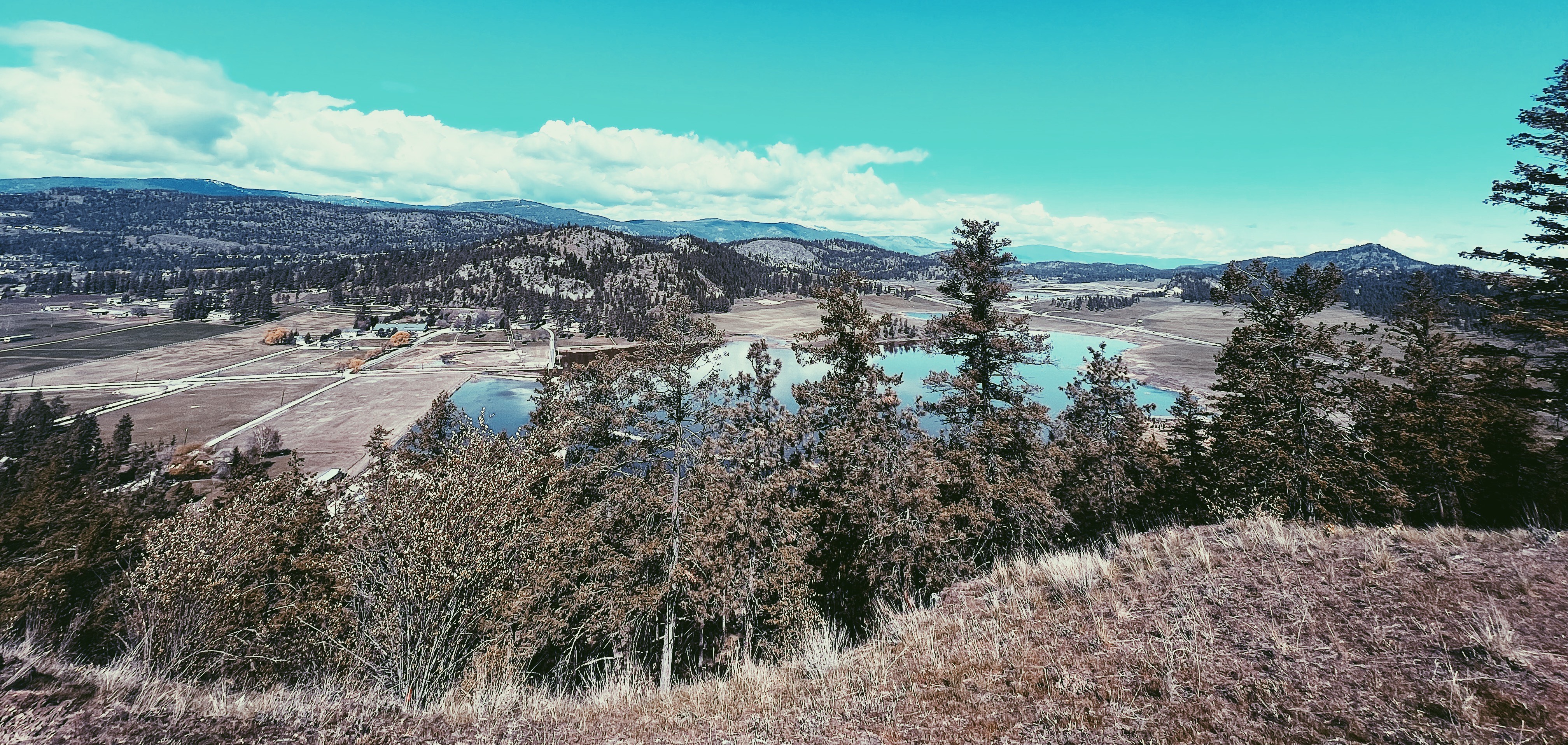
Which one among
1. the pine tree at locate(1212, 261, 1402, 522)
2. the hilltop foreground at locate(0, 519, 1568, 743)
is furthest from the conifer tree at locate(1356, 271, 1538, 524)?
the hilltop foreground at locate(0, 519, 1568, 743)

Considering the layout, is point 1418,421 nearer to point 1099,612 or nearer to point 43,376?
point 1099,612

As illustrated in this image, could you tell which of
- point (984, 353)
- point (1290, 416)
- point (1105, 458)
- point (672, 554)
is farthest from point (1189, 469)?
point (672, 554)

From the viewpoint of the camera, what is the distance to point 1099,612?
8211 millimetres

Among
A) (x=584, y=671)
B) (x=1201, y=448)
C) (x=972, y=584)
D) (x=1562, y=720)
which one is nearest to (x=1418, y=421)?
(x=1201, y=448)

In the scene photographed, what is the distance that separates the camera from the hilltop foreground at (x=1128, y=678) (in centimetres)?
528

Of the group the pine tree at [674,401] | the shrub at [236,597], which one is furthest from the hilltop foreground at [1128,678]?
the shrub at [236,597]

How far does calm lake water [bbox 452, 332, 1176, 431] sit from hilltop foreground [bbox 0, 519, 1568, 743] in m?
42.9

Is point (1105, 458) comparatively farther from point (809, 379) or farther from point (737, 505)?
point (809, 379)

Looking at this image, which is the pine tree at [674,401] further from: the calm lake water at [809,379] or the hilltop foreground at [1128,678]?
the calm lake water at [809,379]

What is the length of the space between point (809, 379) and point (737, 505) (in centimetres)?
5320

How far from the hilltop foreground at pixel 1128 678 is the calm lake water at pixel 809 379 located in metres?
42.9

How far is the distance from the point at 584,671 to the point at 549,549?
7.13 meters

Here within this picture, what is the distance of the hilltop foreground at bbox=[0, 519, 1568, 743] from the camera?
5.28 m

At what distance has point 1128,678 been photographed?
636 cm
